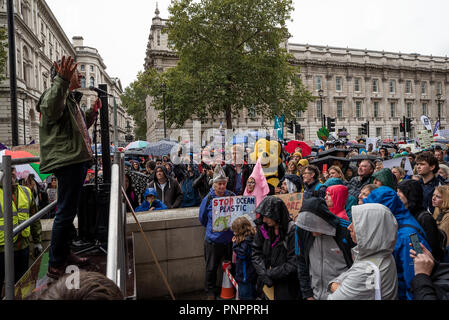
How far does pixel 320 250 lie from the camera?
3.07 meters

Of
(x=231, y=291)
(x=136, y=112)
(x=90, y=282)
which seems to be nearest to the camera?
(x=90, y=282)

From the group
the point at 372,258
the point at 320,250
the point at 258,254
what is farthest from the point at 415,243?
the point at 258,254

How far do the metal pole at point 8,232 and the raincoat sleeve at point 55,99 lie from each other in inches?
18.0

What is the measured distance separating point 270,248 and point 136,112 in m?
73.4

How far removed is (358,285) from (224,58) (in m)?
28.1

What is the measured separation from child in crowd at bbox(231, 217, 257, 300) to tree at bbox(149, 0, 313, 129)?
23.5 meters

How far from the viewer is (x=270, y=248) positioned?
11.9 feet

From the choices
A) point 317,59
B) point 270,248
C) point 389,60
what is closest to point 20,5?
point 317,59

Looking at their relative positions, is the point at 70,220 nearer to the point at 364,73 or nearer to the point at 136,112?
the point at 364,73

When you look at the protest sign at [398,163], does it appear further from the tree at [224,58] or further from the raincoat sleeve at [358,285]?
the tree at [224,58]

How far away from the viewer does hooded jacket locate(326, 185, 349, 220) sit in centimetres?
379

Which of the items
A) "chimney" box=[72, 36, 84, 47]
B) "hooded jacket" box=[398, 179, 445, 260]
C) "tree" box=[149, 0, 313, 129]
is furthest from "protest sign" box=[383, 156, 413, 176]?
"chimney" box=[72, 36, 84, 47]

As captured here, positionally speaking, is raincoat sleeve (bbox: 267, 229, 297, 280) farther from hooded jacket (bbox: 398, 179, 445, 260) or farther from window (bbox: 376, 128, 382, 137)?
window (bbox: 376, 128, 382, 137)

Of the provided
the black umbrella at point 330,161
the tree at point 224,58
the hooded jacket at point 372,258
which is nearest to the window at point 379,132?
the tree at point 224,58
